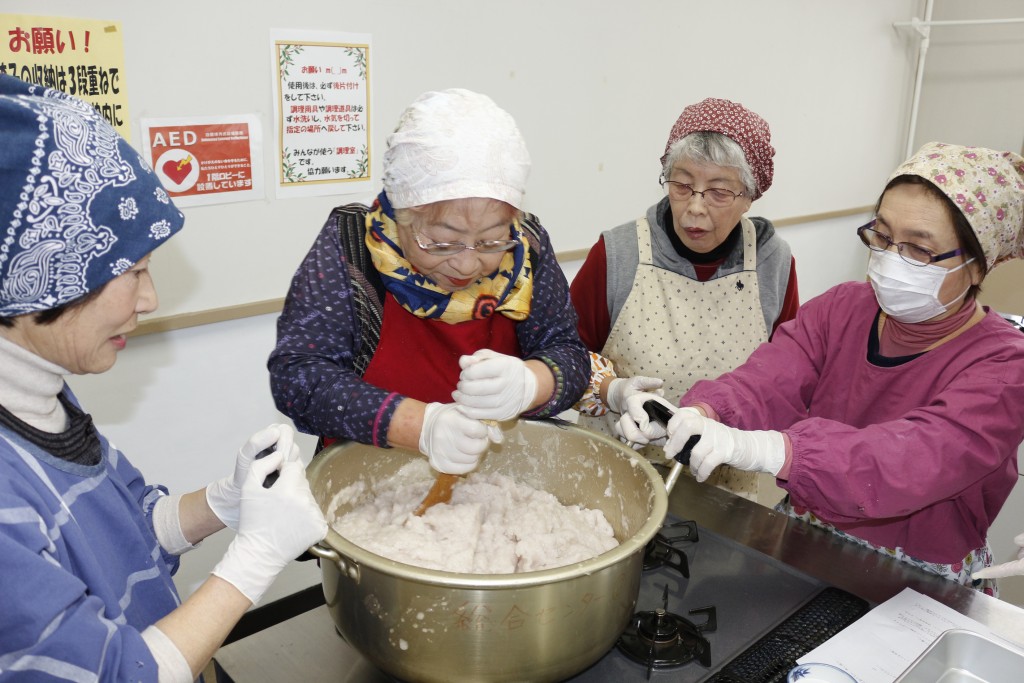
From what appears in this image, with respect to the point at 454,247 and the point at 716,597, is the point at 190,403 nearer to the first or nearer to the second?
the point at 454,247

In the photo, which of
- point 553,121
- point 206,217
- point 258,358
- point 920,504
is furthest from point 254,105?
point 920,504

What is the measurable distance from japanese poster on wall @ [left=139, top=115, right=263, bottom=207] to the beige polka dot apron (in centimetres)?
102

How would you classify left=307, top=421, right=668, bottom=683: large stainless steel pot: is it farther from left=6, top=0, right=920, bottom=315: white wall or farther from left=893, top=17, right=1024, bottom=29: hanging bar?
left=893, top=17, right=1024, bottom=29: hanging bar

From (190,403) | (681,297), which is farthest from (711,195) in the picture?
(190,403)

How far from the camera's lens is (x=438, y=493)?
51.1 inches

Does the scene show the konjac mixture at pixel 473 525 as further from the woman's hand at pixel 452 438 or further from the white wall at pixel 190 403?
the white wall at pixel 190 403

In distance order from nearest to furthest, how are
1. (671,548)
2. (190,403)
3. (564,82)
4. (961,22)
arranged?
(671,548) < (190,403) < (564,82) < (961,22)

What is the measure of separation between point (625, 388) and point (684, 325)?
43cm

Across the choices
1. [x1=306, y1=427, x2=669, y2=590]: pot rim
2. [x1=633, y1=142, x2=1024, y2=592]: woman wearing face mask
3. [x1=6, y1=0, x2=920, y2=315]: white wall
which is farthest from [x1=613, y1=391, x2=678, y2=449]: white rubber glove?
[x1=6, y1=0, x2=920, y2=315]: white wall

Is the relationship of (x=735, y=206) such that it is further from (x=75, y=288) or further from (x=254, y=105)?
(x=75, y=288)

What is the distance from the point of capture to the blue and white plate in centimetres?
95

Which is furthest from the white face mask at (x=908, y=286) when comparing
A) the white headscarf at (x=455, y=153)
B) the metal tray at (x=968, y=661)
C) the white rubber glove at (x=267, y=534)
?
the white rubber glove at (x=267, y=534)

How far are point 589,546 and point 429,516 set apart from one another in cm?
26

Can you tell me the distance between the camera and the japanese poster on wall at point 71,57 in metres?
1.61
